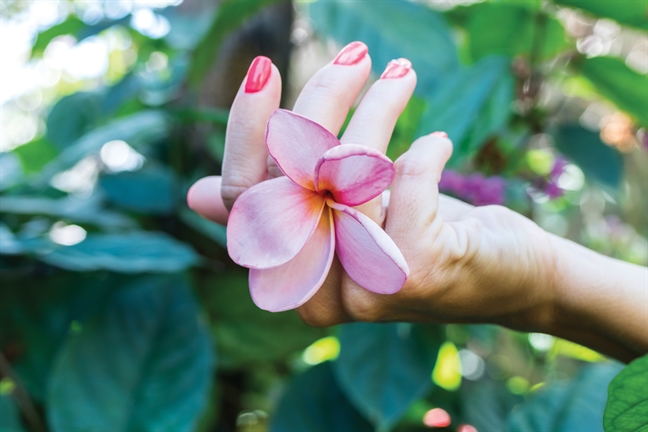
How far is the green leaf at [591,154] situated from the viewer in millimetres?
715

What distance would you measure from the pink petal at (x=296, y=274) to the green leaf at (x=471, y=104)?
29 cm

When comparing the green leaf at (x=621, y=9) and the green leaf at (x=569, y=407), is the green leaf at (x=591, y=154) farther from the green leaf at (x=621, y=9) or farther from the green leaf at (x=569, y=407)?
the green leaf at (x=569, y=407)

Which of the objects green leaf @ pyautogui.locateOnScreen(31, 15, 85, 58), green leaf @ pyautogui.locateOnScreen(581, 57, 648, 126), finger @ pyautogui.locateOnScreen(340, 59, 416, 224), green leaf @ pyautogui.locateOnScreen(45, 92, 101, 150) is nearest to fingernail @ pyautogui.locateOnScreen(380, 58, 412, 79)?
finger @ pyautogui.locateOnScreen(340, 59, 416, 224)

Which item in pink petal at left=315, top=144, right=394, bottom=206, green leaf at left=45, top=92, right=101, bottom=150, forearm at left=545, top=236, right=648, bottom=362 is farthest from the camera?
green leaf at left=45, top=92, right=101, bottom=150

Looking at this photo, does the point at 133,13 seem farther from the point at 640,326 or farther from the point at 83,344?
the point at 640,326

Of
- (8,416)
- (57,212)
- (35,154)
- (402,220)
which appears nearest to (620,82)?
(402,220)

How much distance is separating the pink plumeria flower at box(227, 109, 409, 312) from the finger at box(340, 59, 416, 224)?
3 cm

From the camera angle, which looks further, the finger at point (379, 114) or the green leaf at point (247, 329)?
the green leaf at point (247, 329)

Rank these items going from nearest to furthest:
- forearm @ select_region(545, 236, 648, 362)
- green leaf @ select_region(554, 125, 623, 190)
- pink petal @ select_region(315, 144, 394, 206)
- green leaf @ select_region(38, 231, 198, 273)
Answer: pink petal @ select_region(315, 144, 394, 206) < forearm @ select_region(545, 236, 648, 362) < green leaf @ select_region(38, 231, 198, 273) < green leaf @ select_region(554, 125, 623, 190)

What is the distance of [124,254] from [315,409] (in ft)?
0.95

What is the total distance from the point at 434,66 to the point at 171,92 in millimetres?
564

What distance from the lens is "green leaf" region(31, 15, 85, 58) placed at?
0.77 m

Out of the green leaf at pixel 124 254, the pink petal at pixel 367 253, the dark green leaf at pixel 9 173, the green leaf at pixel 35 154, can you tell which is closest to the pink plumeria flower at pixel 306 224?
the pink petal at pixel 367 253

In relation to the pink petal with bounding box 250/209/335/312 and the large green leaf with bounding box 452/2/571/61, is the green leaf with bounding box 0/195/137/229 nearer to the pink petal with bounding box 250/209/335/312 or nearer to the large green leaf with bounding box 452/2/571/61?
the pink petal with bounding box 250/209/335/312
